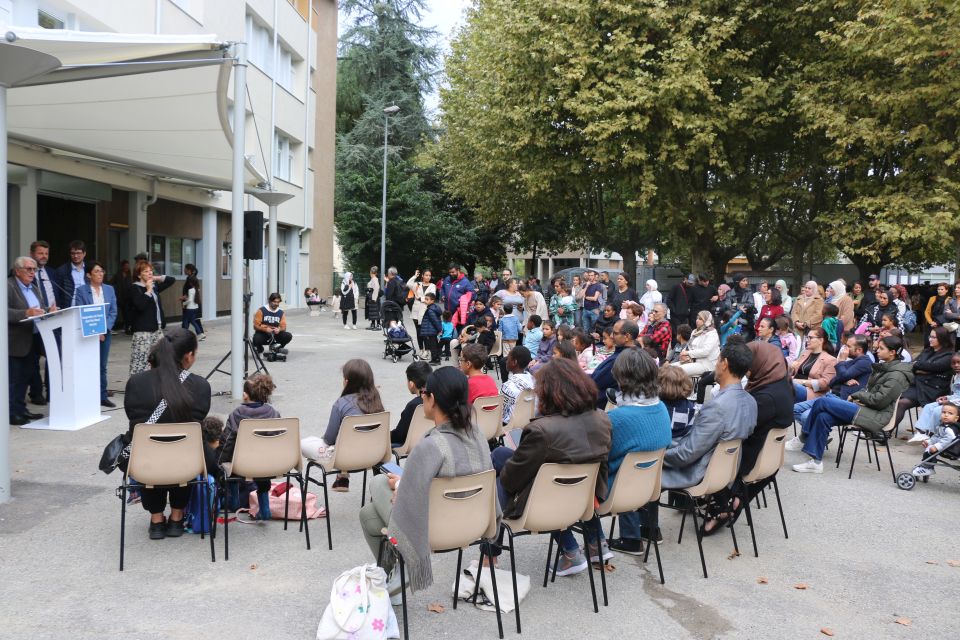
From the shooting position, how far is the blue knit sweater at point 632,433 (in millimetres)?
4613

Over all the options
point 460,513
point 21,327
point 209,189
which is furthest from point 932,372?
point 209,189

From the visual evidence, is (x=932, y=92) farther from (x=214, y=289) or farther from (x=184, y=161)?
(x=214, y=289)

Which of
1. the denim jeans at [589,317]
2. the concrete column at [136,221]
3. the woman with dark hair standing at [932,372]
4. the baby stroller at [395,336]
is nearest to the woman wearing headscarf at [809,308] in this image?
the denim jeans at [589,317]

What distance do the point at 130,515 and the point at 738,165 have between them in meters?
18.9

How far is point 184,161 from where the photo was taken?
12805 millimetres

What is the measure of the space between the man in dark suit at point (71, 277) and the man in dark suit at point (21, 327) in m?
0.49

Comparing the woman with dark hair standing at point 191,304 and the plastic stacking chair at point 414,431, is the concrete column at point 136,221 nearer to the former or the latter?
the woman with dark hair standing at point 191,304

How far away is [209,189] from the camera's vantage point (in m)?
20.1

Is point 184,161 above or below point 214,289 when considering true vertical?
above

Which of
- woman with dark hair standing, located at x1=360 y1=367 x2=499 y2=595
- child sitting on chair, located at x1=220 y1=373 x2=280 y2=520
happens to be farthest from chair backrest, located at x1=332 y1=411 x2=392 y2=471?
woman with dark hair standing, located at x1=360 y1=367 x2=499 y2=595

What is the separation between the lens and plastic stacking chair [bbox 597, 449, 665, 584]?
4.52 m

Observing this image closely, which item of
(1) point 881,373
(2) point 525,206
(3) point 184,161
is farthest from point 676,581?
(2) point 525,206

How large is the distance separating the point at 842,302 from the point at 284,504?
11.4 m

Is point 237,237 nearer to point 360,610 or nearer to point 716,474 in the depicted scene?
point 716,474
